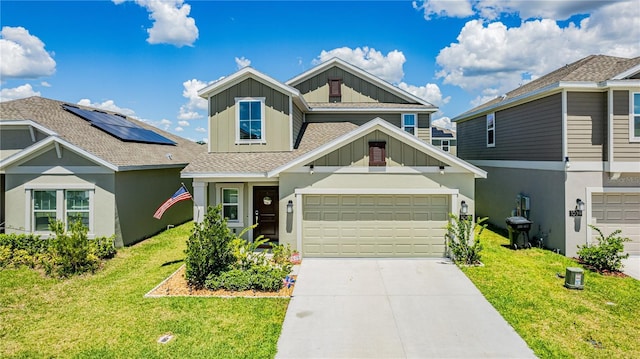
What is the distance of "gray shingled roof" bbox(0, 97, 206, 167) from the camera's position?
42.6ft

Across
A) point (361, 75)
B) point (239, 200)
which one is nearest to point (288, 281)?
point (239, 200)

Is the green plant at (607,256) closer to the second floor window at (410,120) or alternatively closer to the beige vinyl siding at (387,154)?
the beige vinyl siding at (387,154)

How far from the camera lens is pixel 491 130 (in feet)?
55.4

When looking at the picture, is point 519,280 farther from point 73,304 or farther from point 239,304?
point 73,304

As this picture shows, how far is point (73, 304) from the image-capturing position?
27.1ft

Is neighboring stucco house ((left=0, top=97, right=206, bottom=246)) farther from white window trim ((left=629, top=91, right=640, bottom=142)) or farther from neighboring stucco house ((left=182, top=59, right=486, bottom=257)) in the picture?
white window trim ((left=629, top=91, right=640, bottom=142))

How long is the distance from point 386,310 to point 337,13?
13642mm

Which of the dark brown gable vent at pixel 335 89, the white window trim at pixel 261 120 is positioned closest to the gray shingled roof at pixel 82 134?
the white window trim at pixel 261 120

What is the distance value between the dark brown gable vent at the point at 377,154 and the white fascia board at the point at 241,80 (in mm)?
3801

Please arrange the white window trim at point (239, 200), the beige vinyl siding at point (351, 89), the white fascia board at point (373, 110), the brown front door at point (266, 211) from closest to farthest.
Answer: the white window trim at point (239, 200), the brown front door at point (266, 211), the white fascia board at point (373, 110), the beige vinyl siding at point (351, 89)

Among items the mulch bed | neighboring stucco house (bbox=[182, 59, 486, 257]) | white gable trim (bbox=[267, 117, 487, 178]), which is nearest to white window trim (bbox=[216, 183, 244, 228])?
neighboring stucco house (bbox=[182, 59, 486, 257])

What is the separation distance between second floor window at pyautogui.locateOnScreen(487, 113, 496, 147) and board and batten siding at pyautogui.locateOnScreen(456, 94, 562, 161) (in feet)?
0.72

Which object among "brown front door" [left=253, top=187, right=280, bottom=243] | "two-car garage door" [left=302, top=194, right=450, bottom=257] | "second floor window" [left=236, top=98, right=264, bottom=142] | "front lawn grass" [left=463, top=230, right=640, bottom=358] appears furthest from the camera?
"second floor window" [left=236, top=98, right=264, bottom=142]

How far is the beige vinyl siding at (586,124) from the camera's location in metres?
11.4
